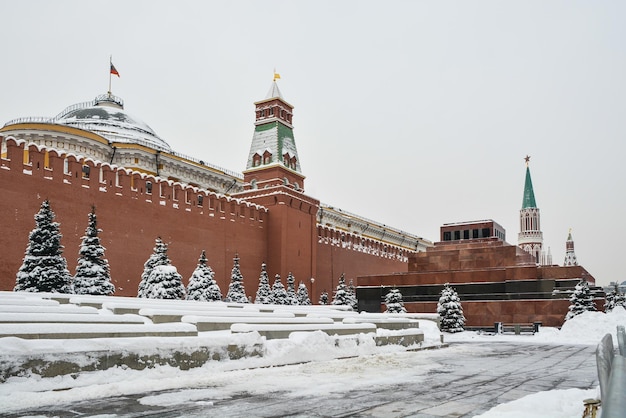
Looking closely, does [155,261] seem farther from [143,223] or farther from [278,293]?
[278,293]

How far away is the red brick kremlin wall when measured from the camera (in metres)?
21.2

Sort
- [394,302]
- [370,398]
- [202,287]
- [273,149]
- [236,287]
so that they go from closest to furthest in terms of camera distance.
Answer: [370,398], [202,287], [394,302], [236,287], [273,149]

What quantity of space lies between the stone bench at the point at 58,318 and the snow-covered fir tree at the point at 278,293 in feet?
71.7

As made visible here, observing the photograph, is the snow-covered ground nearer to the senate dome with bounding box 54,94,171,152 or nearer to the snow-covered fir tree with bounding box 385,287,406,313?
the snow-covered fir tree with bounding box 385,287,406,313

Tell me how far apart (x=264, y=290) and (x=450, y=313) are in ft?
39.0

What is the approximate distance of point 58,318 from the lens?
793cm

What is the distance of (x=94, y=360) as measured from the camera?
6.59 metres

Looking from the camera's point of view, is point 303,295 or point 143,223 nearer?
point 143,223

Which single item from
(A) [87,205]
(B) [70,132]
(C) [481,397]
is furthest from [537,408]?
(B) [70,132]

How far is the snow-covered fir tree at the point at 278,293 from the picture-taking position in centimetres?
3088

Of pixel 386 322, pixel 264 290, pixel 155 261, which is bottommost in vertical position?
pixel 386 322

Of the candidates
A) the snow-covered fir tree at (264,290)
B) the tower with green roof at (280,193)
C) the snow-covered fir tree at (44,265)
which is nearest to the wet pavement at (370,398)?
the snow-covered fir tree at (44,265)

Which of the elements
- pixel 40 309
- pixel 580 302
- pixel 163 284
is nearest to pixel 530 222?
pixel 580 302

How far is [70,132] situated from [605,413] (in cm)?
3526
